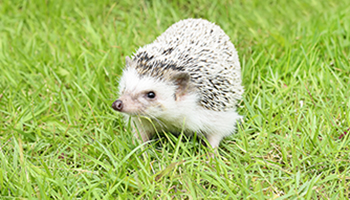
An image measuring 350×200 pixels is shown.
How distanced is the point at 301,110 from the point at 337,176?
3.00 feet

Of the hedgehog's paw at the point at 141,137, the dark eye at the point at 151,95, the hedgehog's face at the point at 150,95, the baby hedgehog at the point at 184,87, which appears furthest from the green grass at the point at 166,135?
the dark eye at the point at 151,95

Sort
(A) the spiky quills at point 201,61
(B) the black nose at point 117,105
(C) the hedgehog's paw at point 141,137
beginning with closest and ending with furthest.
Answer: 1. (B) the black nose at point 117,105
2. (A) the spiky quills at point 201,61
3. (C) the hedgehog's paw at point 141,137

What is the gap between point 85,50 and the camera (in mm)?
4367

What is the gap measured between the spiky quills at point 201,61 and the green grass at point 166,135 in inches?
14.8

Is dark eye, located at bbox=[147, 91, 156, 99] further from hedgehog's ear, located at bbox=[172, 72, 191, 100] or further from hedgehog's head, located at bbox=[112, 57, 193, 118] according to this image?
hedgehog's ear, located at bbox=[172, 72, 191, 100]

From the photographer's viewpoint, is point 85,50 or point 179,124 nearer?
point 179,124

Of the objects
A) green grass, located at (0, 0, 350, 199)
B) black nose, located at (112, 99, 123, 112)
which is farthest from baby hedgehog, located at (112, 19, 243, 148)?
green grass, located at (0, 0, 350, 199)

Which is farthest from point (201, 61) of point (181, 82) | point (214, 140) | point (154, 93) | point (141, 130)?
point (141, 130)

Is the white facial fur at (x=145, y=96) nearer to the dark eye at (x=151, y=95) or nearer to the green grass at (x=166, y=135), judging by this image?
the dark eye at (x=151, y=95)

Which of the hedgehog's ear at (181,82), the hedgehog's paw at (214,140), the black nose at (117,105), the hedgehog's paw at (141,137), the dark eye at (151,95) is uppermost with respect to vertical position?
the black nose at (117,105)

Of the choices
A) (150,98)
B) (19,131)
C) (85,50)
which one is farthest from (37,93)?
(150,98)

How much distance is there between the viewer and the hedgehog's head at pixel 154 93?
2.84 metres

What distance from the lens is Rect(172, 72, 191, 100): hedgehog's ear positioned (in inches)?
112

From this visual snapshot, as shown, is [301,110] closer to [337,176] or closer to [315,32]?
[337,176]
